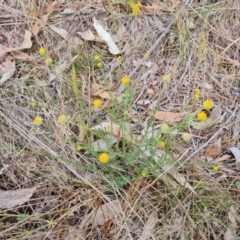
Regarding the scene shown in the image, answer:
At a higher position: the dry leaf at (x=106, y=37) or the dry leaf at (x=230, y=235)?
the dry leaf at (x=106, y=37)

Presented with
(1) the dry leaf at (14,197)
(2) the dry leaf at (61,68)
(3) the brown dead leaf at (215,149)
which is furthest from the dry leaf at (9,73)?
(3) the brown dead leaf at (215,149)

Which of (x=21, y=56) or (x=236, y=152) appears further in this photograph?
(x=21, y=56)

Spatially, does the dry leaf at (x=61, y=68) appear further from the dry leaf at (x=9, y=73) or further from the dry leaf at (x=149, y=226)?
the dry leaf at (x=149, y=226)

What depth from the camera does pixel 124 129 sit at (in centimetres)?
139

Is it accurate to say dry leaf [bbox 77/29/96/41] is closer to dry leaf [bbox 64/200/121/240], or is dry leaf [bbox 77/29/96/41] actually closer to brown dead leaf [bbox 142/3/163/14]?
brown dead leaf [bbox 142/3/163/14]

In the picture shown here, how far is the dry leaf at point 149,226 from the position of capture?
4.58ft

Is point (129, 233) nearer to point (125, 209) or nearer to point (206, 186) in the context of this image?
point (125, 209)

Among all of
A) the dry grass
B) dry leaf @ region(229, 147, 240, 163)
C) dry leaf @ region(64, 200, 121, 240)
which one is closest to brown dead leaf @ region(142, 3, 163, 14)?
the dry grass

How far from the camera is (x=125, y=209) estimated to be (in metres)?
1.43

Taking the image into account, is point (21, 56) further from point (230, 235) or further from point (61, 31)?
point (230, 235)

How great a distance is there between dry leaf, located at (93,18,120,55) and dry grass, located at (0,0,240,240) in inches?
1.1

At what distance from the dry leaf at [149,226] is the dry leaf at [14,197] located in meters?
0.40

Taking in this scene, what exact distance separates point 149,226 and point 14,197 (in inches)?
18.5

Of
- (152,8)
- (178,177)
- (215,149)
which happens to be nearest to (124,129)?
(178,177)
